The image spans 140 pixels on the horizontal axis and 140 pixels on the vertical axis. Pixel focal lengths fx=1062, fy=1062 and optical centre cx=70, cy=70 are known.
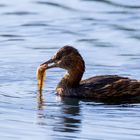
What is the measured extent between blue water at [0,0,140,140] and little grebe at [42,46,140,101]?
0.37 metres

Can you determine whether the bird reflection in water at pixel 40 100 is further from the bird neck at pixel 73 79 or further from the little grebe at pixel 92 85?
the bird neck at pixel 73 79

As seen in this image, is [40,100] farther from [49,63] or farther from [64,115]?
[64,115]

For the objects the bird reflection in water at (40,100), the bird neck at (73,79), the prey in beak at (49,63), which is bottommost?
the bird reflection in water at (40,100)

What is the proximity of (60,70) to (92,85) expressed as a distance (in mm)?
2181

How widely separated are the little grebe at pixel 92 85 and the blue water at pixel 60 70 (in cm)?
37

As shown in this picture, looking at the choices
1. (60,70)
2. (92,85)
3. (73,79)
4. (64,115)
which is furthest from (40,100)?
(60,70)

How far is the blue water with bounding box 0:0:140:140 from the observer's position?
16.4 meters

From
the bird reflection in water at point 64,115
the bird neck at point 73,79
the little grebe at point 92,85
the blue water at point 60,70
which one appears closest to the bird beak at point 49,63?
the little grebe at point 92,85

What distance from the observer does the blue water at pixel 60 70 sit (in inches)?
645

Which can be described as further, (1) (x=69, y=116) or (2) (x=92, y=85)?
(2) (x=92, y=85)

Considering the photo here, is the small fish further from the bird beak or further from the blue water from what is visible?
the blue water

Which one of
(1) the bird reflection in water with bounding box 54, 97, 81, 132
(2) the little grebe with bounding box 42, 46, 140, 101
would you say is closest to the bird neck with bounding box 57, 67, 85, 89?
(2) the little grebe with bounding box 42, 46, 140, 101

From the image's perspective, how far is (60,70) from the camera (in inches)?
844

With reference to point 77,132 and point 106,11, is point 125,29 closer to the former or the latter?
point 106,11
